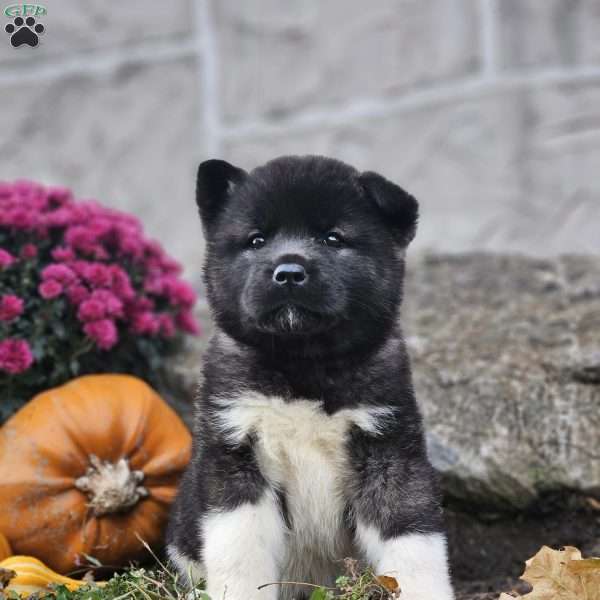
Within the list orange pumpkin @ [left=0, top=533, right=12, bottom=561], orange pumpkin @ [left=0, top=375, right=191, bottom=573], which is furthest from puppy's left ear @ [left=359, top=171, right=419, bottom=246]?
orange pumpkin @ [left=0, top=533, right=12, bottom=561]

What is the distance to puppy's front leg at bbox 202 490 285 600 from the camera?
337 cm

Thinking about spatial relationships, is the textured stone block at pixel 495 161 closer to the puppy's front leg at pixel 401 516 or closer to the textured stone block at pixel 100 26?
the textured stone block at pixel 100 26

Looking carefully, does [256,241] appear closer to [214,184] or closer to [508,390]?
[214,184]

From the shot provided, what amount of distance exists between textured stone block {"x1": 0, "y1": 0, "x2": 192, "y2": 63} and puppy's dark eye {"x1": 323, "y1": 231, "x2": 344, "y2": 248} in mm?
4272

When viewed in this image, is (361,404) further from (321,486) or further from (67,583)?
(67,583)

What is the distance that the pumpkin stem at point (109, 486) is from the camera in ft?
14.4

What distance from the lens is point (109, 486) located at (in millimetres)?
4406

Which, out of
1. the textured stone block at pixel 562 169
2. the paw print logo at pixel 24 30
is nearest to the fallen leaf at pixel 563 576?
the textured stone block at pixel 562 169

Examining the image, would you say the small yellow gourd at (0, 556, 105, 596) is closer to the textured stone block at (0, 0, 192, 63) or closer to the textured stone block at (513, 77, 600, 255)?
the textured stone block at (513, 77, 600, 255)

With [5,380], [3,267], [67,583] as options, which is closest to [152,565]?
[67,583]

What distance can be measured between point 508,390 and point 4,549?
244 cm

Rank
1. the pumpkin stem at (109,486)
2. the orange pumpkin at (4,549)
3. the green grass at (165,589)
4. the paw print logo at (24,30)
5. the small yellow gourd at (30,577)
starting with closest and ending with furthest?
1. the green grass at (165,589)
2. the small yellow gourd at (30,577)
3. the orange pumpkin at (4,549)
4. the pumpkin stem at (109,486)
5. the paw print logo at (24,30)

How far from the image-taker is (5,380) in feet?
15.8

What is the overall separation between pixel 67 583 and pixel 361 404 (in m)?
1.49
